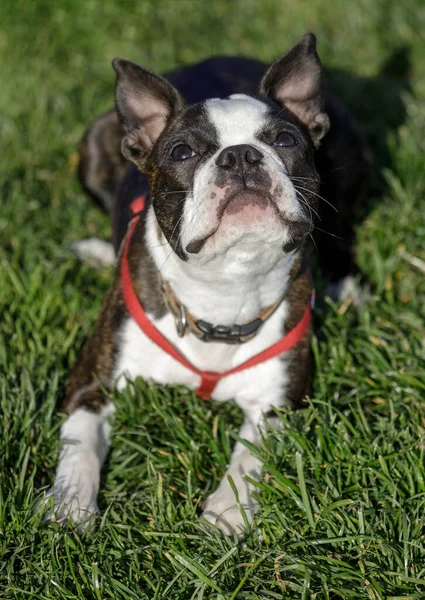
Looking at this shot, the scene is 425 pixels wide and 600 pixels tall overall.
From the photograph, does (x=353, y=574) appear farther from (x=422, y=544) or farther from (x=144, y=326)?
(x=144, y=326)

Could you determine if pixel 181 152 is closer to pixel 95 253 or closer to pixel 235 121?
pixel 235 121

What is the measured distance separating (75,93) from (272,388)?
3555mm

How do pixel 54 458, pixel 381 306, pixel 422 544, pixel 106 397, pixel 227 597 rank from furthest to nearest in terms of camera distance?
pixel 381 306 < pixel 106 397 < pixel 54 458 < pixel 422 544 < pixel 227 597

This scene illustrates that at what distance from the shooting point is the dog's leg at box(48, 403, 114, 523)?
11.2ft

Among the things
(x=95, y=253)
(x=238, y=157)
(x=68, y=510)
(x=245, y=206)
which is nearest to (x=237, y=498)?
(x=68, y=510)

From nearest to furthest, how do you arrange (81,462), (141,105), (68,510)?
(68,510), (81,462), (141,105)

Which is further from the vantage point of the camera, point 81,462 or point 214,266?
point 81,462

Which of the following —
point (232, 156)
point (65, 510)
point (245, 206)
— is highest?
point (232, 156)

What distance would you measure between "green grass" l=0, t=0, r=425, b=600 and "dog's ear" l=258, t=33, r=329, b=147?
1124mm

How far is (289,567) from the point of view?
301 centimetres

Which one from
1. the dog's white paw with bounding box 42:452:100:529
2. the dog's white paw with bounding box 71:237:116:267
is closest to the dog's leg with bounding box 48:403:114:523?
the dog's white paw with bounding box 42:452:100:529

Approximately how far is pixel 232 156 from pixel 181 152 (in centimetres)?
36

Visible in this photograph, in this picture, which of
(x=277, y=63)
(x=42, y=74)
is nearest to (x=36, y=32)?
(x=42, y=74)

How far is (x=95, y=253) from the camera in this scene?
5160 millimetres
